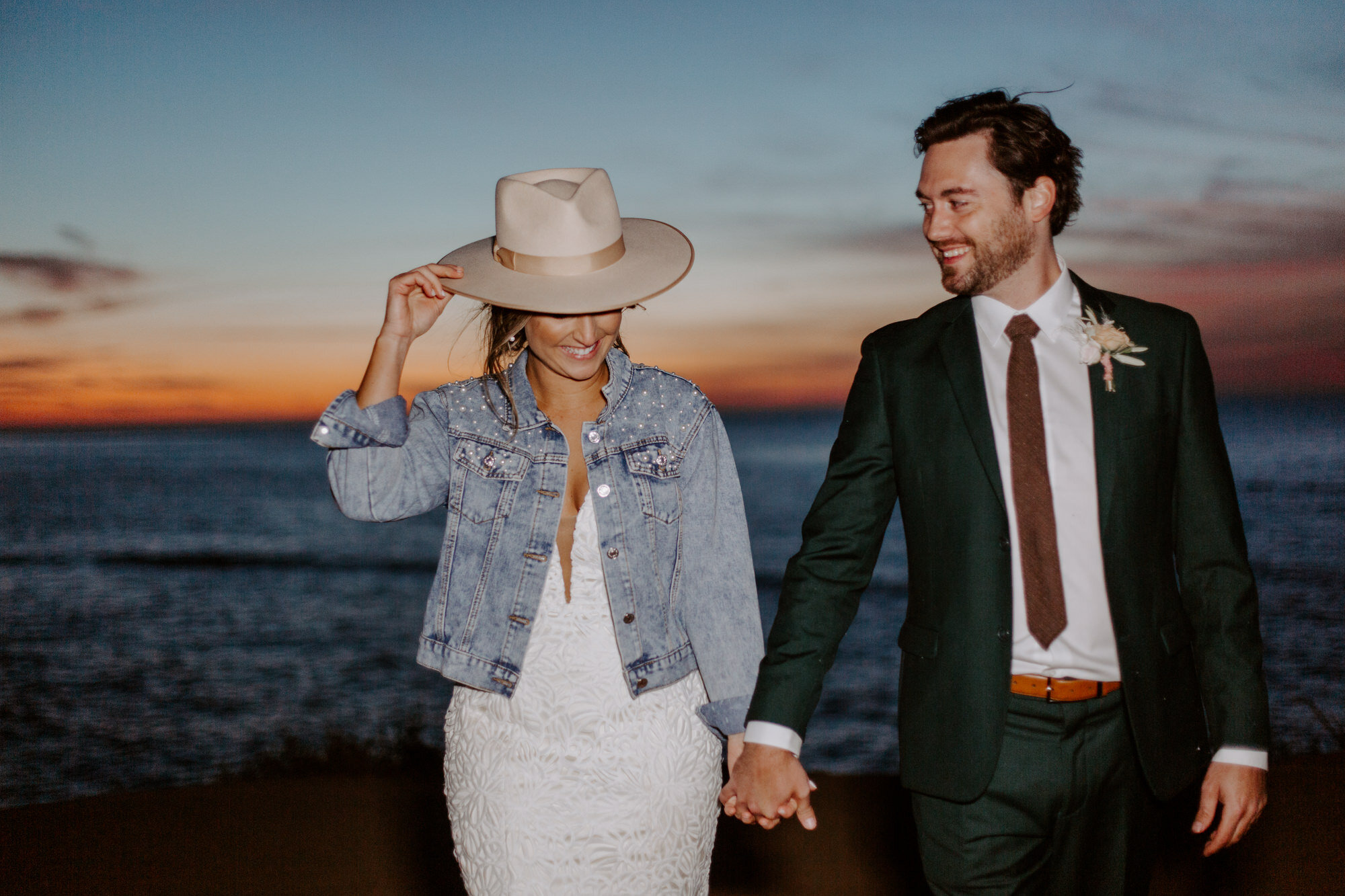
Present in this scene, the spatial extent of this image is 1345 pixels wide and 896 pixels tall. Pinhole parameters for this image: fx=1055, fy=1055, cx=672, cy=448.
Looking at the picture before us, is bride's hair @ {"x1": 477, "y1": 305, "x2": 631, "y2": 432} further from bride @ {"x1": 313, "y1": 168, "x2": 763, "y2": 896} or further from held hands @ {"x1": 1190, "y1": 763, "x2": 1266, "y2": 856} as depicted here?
held hands @ {"x1": 1190, "y1": 763, "x2": 1266, "y2": 856}

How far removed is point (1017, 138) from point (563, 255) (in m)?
1.14

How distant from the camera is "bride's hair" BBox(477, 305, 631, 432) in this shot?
278 centimetres

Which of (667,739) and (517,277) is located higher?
(517,277)

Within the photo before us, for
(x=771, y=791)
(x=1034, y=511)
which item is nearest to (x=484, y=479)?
(x=771, y=791)

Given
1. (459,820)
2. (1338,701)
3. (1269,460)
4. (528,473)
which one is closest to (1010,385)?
(528,473)

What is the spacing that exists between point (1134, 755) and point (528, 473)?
62.4 inches

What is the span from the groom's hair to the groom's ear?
0.04 ft

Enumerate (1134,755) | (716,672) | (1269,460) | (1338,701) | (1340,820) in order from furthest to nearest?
(1269,460)
(1338,701)
(1340,820)
(716,672)
(1134,755)

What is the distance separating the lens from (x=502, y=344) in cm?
280

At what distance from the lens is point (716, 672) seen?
8.84 ft

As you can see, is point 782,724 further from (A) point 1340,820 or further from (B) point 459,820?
(A) point 1340,820

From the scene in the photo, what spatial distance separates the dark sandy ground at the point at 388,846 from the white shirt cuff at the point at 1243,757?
218 cm

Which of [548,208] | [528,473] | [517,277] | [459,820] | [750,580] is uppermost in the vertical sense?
[548,208]

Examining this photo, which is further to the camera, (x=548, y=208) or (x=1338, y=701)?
(x=1338, y=701)
